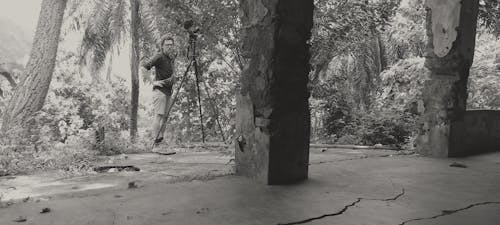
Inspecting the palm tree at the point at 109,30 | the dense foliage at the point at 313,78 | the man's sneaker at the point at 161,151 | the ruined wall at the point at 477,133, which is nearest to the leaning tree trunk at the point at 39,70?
the dense foliage at the point at 313,78

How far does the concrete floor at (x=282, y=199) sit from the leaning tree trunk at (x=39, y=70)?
3.13m

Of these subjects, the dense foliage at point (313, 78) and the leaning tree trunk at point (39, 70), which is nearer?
the leaning tree trunk at point (39, 70)

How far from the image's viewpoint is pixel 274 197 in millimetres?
3125

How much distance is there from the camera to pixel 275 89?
3.50 meters

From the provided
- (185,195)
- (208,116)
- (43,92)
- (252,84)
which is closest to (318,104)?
(208,116)

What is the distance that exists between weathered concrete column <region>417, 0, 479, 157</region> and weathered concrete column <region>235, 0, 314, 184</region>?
2.61 metres

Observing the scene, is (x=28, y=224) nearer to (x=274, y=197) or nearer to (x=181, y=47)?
(x=274, y=197)

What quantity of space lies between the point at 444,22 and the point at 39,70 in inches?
241

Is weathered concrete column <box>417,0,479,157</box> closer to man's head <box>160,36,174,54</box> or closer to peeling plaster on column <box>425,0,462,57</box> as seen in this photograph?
peeling plaster on column <box>425,0,462,57</box>

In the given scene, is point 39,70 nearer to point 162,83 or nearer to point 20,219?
point 162,83

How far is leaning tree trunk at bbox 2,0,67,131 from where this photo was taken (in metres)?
6.49

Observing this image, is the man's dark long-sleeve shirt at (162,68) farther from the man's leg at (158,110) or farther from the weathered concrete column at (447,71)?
the weathered concrete column at (447,71)

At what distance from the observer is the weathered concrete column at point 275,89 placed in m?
3.49

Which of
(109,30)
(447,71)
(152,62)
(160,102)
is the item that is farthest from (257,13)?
(109,30)
